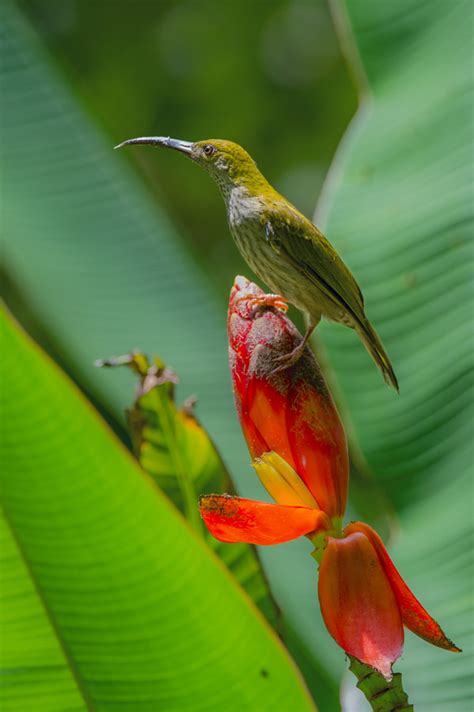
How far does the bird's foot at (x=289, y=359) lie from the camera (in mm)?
1178

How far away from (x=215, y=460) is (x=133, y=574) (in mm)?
325

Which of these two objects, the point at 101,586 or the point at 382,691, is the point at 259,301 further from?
the point at 382,691

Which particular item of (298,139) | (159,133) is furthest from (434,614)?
(298,139)

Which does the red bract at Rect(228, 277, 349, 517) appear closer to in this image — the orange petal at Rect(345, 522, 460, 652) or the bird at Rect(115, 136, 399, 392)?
the orange petal at Rect(345, 522, 460, 652)

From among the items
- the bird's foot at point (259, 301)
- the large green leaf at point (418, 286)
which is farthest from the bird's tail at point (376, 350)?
the large green leaf at point (418, 286)

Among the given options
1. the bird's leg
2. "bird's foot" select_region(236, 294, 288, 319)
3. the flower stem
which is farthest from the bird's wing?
the flower stem

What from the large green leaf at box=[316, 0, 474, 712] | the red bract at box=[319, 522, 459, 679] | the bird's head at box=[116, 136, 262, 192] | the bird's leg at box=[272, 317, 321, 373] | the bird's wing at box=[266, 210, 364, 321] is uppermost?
the bird's head at box=[116, 136, 262, 192]

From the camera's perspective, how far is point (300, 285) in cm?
154

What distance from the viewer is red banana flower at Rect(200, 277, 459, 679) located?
105cm

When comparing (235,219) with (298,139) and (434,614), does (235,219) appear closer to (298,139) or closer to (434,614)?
(434,614)

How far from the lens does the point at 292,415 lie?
3.79 ft

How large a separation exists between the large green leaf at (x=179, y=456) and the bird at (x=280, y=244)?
0.73 ft

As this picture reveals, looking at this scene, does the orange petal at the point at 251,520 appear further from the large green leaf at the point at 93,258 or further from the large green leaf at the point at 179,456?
the large green leaf at the point at 93,258

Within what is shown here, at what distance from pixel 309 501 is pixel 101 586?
27 centimetres
